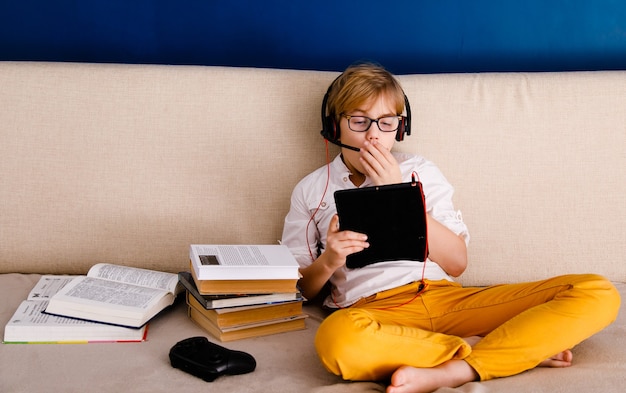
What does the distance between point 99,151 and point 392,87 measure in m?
0.80

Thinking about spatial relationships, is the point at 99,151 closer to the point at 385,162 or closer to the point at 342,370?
the point at 385,162

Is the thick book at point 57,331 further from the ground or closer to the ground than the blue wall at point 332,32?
closer to the ground

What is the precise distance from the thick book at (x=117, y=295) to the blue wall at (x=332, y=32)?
81 cm

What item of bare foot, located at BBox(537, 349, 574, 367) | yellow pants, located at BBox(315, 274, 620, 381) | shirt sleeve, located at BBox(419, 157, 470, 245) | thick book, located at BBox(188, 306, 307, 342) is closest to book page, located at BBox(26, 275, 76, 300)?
thick book, located at BBox(188, 306, 307, 342)

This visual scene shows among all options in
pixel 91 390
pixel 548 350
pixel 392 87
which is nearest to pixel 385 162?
pixel 392 87

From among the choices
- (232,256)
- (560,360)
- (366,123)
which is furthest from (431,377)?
(366,123)

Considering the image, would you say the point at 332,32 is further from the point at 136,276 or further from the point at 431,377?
the point at 431,377

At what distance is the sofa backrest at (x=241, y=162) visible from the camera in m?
1.91

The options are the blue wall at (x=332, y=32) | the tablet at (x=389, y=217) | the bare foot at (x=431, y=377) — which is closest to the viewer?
the bare foot at (x=431, y=377)

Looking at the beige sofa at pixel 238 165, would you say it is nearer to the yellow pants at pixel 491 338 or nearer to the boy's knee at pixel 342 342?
the yellow pants at pixel 491 338

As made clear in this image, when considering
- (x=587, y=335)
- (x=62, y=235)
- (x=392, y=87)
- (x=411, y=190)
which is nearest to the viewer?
(x=587, y=335)

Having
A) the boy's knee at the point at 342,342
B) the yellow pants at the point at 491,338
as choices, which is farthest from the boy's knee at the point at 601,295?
the boy's knee at the point at 342,342

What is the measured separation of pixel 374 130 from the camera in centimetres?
171

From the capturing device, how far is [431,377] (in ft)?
4.39
